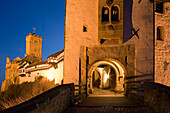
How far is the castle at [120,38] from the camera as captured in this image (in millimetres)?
8781

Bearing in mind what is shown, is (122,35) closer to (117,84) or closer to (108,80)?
(117,84)

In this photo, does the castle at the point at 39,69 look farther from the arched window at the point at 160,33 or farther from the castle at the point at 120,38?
the arched window at the point at 160,33

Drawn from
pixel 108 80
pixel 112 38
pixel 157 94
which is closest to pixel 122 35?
pixel 112 38

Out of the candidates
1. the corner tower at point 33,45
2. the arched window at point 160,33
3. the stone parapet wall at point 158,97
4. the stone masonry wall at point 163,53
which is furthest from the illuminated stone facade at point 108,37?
the corner tower at point 33,45

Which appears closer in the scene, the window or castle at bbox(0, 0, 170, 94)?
castle at bbox(0, 0, 170, 94)

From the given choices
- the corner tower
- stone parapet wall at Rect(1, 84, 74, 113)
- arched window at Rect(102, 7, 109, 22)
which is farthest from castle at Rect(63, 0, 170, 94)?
the corner tower

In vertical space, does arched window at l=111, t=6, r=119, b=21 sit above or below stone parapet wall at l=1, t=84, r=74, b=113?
above

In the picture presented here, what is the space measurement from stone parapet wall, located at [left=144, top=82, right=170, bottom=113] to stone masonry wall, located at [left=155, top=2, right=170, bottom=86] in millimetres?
3935

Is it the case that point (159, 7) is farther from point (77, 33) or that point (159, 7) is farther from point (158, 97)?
point (158, 97)

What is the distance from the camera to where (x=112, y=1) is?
9203mm

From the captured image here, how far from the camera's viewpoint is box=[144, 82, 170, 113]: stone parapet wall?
13.2 feet

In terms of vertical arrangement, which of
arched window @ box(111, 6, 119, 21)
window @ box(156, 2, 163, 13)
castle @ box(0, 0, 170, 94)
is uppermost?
window @ box(156, 2, 163, 13)

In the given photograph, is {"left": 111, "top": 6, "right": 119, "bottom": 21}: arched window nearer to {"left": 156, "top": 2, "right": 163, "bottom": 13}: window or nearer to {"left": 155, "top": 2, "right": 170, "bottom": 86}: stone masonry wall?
{"left": 155, "top": 2, "right": 170, "bottom": 86}: stone masonry wall

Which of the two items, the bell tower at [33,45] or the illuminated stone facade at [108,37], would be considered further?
the bell tower at [33,45]
